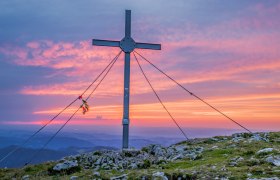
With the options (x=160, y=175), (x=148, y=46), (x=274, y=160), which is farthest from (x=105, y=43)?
(x=274, y=160)

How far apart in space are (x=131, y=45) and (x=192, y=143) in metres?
7.89

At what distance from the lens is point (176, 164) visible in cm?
2028

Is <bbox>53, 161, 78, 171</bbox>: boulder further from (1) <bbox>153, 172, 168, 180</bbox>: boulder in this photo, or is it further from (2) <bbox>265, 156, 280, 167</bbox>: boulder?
(2) <bbox>265, 156, 280, 167</bbox>: boulder

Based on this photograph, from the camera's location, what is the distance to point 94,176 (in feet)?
62.0

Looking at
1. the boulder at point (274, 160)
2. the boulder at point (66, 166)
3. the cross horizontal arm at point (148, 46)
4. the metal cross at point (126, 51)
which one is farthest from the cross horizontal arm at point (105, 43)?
the boulder at point (274, 160)

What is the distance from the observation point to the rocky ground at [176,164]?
664 inches

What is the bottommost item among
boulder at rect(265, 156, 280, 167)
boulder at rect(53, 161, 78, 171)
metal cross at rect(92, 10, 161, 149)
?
boulder at rect(53, 161, 78, 171)

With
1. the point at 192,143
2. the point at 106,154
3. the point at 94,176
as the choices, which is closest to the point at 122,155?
the point at 106,154

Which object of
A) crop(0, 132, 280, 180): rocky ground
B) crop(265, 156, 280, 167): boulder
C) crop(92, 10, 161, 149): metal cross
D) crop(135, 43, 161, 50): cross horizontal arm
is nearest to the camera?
crop(0, 132, 280, 180): rocky ground

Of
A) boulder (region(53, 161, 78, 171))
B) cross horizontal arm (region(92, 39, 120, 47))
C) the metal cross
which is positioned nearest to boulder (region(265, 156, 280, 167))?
boulder (region(53, 161, 78, 171))

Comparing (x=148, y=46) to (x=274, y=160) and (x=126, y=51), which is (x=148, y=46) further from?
(x=274, y=160)

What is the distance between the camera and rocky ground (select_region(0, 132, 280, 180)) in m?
16.9

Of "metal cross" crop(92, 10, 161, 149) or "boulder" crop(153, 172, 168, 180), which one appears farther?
"metal cross" crop(92, 10, 161, 149)

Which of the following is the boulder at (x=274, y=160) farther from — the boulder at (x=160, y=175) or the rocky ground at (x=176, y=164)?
the boulder at (x=160, y=175)
